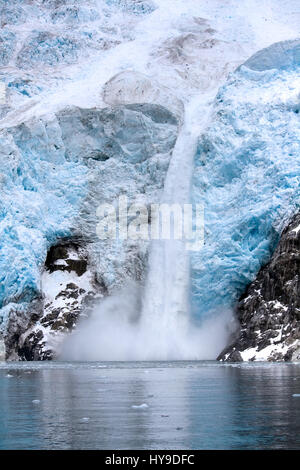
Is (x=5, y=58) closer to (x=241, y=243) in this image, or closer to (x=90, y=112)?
(x=90, y=112)

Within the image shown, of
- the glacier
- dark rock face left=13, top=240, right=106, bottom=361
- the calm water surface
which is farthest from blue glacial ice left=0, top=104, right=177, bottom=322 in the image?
the calm water surface

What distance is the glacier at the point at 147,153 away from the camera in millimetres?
30297

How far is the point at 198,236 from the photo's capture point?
3191 centimetres

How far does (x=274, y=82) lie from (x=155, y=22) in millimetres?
14614

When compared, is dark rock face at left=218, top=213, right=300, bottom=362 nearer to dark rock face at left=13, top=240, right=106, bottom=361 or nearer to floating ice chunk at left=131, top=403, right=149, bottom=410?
dark rock face at left=13, top=240, right=106, bottom=361

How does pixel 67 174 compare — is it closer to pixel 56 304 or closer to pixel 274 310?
pixel 56 304

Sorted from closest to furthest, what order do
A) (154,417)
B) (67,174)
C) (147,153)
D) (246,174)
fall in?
(154,417), (246,174), (67,174), (147,153)

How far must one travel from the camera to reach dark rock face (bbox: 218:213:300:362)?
993 inches

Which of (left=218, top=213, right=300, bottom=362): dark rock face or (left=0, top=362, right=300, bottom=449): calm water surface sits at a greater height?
(left=218, top=213, right=300, bottom=362): dark rock face

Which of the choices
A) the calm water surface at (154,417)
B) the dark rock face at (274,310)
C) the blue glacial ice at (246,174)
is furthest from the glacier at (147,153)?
the calm water surface at (154,417)

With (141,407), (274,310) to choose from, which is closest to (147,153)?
(274,310)

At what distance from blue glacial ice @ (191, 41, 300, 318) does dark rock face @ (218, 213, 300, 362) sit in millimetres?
909

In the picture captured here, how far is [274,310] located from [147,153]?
1219 centimetres

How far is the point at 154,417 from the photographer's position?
26.2 ft
